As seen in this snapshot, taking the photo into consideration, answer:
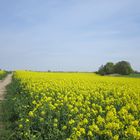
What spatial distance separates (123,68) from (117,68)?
1157 millimetres

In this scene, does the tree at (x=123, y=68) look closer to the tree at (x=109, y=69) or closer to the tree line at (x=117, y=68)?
the tree line at (x=117, y=68)

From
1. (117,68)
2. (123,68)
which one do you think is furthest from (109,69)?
(123,68)

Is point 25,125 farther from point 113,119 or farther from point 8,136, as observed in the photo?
point 113,119

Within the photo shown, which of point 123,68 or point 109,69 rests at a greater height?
point 123,68

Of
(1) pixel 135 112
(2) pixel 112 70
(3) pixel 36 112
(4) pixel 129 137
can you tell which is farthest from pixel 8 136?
(2) pixel 112 70

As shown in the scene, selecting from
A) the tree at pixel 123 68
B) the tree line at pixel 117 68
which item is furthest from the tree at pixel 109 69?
the tree at pixel 123 68

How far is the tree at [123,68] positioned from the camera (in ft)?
186

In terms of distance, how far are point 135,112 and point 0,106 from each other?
30.7 ft

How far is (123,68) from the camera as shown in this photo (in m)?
57.2

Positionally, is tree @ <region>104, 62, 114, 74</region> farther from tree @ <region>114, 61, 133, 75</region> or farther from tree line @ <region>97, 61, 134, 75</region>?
tree @ <region>114, 61, 133, 75</region>

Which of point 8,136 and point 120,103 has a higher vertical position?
point 120,103

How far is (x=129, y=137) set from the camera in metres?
6.08

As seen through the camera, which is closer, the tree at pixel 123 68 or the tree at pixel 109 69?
the tree at pixel 123 68

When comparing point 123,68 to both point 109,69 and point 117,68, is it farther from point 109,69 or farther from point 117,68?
point 109,69
